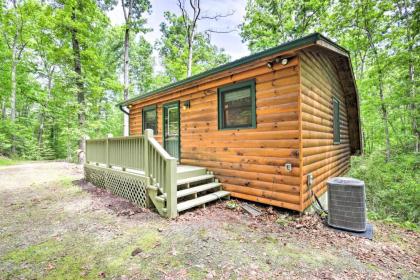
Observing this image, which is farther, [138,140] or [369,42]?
[369,42]

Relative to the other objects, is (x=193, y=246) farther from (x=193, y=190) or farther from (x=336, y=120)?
(x=336, y=120)

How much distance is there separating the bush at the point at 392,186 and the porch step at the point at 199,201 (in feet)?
11.0

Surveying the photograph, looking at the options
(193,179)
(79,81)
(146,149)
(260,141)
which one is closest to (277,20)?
(260,141)

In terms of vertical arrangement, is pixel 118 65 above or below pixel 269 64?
above

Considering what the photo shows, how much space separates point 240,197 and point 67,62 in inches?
471

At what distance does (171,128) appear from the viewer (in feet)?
22.5

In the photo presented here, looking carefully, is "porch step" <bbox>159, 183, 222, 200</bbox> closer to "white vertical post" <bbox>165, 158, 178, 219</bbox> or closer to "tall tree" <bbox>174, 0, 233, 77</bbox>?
"white vertical post" <bbox>165, 158, 178, 219</bbox>

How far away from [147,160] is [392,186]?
7.82 meters

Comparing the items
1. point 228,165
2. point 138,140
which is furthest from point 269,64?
point 138,140

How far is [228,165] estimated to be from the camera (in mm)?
4914

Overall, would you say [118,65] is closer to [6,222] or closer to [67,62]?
[67,62]

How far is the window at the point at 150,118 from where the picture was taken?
7410mm

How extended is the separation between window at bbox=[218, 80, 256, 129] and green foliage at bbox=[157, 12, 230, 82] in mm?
10905

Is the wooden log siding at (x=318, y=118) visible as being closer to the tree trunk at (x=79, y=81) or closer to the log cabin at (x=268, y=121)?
the log cabin at (x=268, y=121)
